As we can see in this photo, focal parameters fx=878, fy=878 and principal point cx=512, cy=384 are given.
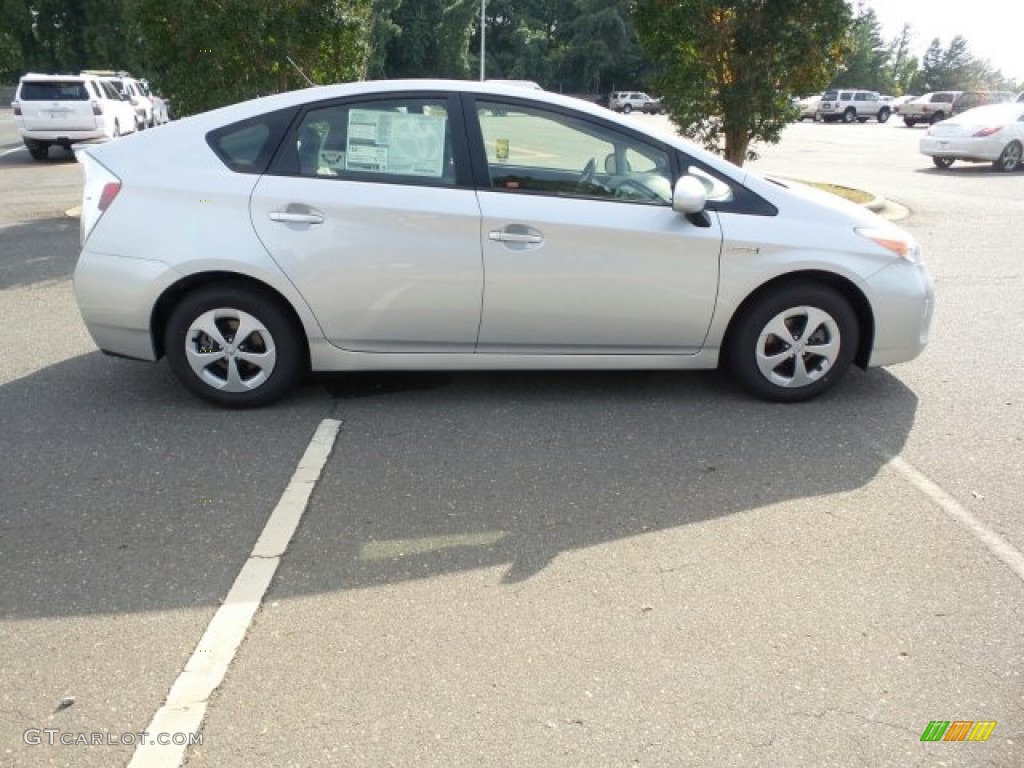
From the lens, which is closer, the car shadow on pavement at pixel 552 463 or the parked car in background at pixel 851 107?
Result: the car shadow on pavement at pixel 552 463

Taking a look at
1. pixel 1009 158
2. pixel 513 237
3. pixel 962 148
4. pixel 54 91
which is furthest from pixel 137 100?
pixel 513 237

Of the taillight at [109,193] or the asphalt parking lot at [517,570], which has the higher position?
the taillight at [109,193]

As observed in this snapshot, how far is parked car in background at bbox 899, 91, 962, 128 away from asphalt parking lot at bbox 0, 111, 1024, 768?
42996 millimetres

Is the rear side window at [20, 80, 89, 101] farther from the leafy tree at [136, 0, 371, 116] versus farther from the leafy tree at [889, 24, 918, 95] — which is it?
the leafy tree at [889, 24, 918, 95]

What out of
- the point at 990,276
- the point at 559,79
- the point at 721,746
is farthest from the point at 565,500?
the point at 559,79

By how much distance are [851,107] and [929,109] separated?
8036mm

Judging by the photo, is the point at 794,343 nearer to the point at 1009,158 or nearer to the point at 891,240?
the point at 891,240

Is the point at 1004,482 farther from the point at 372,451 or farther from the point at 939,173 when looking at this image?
the point at 939,173

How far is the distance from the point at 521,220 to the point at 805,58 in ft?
25.5

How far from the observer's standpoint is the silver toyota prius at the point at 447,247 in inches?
174

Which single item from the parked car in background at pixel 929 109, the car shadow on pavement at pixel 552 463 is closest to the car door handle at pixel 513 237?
the car shadow on pavement at pixel 552 463

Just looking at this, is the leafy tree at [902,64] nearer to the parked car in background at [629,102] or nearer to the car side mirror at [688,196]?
the parked car in background at [629,102]

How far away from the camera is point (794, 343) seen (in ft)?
15.6

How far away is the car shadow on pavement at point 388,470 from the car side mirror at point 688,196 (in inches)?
43.0
